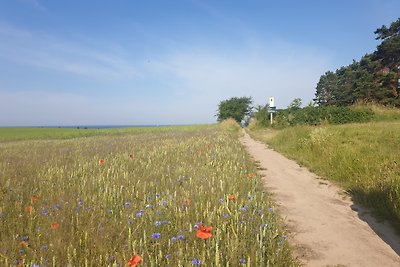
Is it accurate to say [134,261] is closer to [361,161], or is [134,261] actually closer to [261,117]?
[361,161]

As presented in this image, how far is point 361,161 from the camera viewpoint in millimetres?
8969

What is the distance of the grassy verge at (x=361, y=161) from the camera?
6.31m

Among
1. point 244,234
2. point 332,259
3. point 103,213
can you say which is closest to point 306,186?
point 332,259

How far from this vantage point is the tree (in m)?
69.5

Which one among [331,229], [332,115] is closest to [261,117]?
[332,115]

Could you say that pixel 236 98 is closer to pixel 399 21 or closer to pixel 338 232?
pixel 399 21

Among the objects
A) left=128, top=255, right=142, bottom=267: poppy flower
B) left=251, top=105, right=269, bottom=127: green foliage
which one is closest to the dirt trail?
left=128, top=255, right=142, bottom=267: poppy flower

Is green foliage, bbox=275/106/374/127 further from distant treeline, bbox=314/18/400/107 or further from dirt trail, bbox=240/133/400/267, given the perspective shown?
dirt trail, bbox=240/133/400/267

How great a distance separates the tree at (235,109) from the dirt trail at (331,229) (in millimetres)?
61743

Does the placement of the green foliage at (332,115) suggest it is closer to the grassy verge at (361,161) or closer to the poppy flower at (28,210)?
the grassy verge at (361,161)

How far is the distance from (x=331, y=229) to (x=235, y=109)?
6609 centimetres

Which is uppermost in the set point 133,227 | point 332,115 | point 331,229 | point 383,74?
point 383,74

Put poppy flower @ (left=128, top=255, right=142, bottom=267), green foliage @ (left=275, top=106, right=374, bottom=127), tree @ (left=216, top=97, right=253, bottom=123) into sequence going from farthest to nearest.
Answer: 1. tree @ (left=216, top=97, right=253, bottom=123)
2. green foliage @ (left=275, top=106, right=374, bottom=127)
3. poppy flower @ (left=128, top=255, right=142, bottom=267)

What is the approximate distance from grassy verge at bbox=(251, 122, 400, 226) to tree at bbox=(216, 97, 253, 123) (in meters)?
53.8
